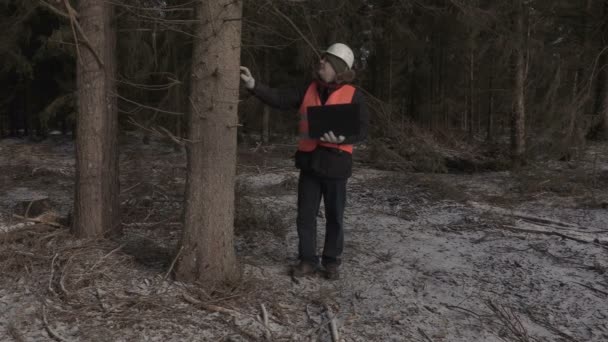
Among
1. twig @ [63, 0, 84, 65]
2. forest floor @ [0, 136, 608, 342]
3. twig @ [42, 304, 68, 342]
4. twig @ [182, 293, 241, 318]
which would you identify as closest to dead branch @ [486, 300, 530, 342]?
forest floor @ [0, 136, 608, 342]

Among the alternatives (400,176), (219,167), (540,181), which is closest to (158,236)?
(219,167)

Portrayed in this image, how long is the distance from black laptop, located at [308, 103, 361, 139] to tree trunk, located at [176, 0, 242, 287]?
0.59 m

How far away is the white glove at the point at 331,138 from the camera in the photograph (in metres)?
3.65

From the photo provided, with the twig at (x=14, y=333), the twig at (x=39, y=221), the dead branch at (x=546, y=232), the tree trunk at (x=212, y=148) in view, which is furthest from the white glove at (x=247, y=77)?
the dead branch at (x=546, y=232)

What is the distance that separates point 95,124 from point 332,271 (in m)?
2.50

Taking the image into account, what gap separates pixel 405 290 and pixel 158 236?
257 cm

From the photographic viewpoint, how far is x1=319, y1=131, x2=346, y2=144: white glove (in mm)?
3648

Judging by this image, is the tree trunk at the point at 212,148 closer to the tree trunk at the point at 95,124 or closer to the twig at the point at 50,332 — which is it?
the twig at the point at 50,332

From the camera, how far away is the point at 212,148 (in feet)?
11.4

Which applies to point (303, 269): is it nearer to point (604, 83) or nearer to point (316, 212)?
point (316, 212)

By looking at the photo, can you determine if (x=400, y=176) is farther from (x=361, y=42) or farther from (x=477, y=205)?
(x=361, y=42)

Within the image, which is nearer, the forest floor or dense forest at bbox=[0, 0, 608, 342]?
the forest floor

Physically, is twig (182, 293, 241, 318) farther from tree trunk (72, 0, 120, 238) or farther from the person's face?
the person's face

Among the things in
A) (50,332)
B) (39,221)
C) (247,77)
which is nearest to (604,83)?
(247,77)
